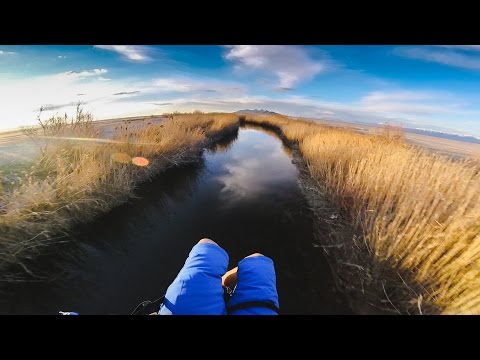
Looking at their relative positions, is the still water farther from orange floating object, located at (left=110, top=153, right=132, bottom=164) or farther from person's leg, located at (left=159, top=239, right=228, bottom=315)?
person's leg, located at (left=159, top=239, right=228, bottom=315)

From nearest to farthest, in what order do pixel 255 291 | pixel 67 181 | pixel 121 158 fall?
1. pixel 255 291
2. pixel 67 181
3. pixel 121 158

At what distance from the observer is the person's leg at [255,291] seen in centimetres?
177

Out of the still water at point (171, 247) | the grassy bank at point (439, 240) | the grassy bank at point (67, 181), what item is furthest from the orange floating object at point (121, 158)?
the grassy bank at point (439, 240)

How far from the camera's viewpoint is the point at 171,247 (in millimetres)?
4191

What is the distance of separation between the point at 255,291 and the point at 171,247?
2622mm

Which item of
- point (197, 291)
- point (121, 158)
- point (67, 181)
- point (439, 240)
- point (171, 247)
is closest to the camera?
point (197, 291)

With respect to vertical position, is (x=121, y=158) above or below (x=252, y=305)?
below

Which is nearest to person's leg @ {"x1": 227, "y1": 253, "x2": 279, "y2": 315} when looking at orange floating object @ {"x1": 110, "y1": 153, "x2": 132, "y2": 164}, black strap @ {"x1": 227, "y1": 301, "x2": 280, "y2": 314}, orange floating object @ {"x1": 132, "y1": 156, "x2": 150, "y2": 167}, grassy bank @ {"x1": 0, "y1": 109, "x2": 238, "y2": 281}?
black strap @ {"x1": 227, "y1": 301, "x2": 280, "y2": 314}

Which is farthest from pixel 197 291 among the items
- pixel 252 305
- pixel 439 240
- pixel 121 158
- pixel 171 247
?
pixel 121 158

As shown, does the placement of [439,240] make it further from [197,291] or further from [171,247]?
[171,247]

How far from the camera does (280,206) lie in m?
5.95

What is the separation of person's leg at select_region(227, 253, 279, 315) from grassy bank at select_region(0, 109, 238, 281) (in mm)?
2845

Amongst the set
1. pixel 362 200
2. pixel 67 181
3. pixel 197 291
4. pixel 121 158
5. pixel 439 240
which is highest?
pixel 439 240

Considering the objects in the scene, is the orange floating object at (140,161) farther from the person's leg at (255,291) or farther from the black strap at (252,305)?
the black strap at (252,305)
